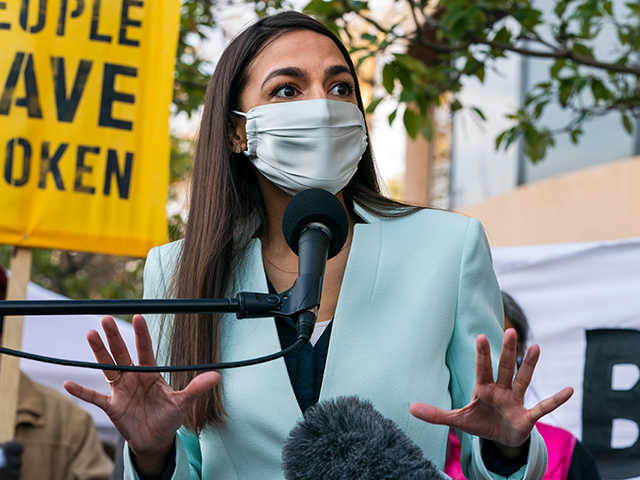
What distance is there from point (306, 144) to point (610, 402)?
240cm

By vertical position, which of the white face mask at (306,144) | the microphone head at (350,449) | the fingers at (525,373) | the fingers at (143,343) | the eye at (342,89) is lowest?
the microphone head at (350,449)

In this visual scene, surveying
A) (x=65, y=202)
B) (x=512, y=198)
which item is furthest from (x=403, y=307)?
(x=512, y=198)

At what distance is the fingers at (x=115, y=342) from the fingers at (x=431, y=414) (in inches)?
22.1

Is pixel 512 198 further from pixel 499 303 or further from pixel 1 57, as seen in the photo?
pixel 499 303

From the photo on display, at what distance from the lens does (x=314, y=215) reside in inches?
50.1

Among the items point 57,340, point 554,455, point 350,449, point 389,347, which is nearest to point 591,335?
point 554,455

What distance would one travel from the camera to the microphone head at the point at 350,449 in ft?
2.95

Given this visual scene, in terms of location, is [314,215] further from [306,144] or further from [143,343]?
[306,144]

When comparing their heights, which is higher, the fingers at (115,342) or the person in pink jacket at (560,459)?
the fingers at (115,342)

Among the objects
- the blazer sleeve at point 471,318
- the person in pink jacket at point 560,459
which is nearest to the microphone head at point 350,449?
the blazer sleeve at point 471,318

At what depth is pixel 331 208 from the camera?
4.22 feet

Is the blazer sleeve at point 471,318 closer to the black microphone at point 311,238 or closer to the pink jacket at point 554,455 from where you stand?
the black microphone at point 311,238

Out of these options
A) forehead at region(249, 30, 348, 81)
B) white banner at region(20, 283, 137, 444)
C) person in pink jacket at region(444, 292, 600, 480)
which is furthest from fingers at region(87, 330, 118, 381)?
white banner at region(20, 283, 137, 444)

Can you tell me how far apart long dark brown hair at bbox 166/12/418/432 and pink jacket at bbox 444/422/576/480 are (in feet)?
4.13
